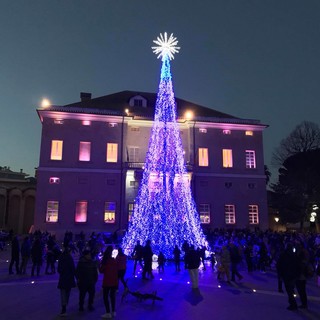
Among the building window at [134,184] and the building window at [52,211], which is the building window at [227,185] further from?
the building window at [52,211]

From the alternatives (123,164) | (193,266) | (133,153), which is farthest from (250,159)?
(193,266)

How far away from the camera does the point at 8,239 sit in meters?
30.0

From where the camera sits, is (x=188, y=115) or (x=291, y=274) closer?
(x=291, y=274)

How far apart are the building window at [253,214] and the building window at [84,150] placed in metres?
17.9

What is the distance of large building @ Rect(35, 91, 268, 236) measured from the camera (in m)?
31.5

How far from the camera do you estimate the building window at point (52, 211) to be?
30750 millimetres

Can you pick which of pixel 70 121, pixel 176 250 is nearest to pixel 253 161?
pixel 70 121

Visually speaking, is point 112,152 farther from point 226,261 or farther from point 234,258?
point 226,261

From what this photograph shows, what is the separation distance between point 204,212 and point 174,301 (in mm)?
25405

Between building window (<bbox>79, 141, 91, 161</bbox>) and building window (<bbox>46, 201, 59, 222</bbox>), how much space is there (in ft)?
16.8

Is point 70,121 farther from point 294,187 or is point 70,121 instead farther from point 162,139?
point 294,187

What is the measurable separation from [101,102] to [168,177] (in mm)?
20919

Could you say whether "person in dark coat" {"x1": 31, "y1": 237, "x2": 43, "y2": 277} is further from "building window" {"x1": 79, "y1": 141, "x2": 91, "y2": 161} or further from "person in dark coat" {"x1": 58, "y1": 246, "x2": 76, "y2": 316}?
"building window" {"x1": 79, "y1": 141, "x2": 91, "y2": 161}

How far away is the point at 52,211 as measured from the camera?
102 feet
